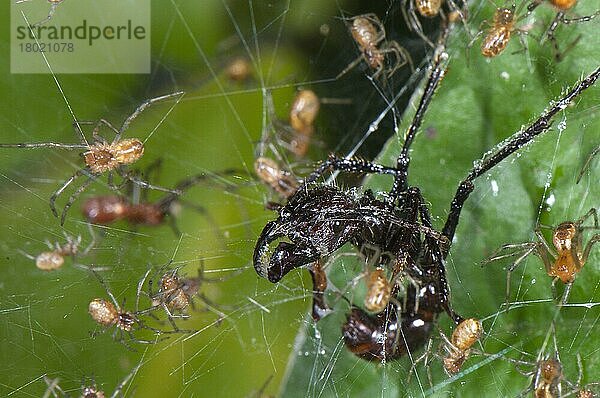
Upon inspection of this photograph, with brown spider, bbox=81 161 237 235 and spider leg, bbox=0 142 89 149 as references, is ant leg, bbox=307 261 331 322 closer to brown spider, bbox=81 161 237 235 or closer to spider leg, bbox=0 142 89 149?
brown spider, bbox=81 161 237 235

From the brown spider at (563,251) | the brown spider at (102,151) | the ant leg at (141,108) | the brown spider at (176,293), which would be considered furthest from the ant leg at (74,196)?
the brown spider at (563,251)

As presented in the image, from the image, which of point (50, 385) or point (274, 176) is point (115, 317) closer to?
point (50, 385)

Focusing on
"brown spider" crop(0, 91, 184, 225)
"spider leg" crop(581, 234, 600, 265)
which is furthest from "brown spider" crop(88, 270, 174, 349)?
"spider leg" crop(581, 234, 600, 265)

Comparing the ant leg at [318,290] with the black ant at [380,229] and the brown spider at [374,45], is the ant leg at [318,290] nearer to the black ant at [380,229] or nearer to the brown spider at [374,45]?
the black ant at [380,229]

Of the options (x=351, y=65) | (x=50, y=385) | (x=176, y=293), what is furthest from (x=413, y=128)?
(x=50, y=385)

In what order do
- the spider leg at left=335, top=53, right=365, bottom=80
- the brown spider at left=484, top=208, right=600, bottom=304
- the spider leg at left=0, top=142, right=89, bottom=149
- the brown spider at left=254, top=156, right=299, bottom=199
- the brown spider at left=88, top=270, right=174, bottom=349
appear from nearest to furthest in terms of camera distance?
the brown spider at left=484, top=208, right=600, bottom=304, the brown spider at left=88, top=270, right=174, bottom=349, the spider leg at left=0, top=142, right=89, bottom=149, the brown spider at left=254, top=156, right=299, bottom=199, the spider leg at left=335, top=53, right=365, bottom=80

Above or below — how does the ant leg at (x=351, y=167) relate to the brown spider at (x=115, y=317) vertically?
above
